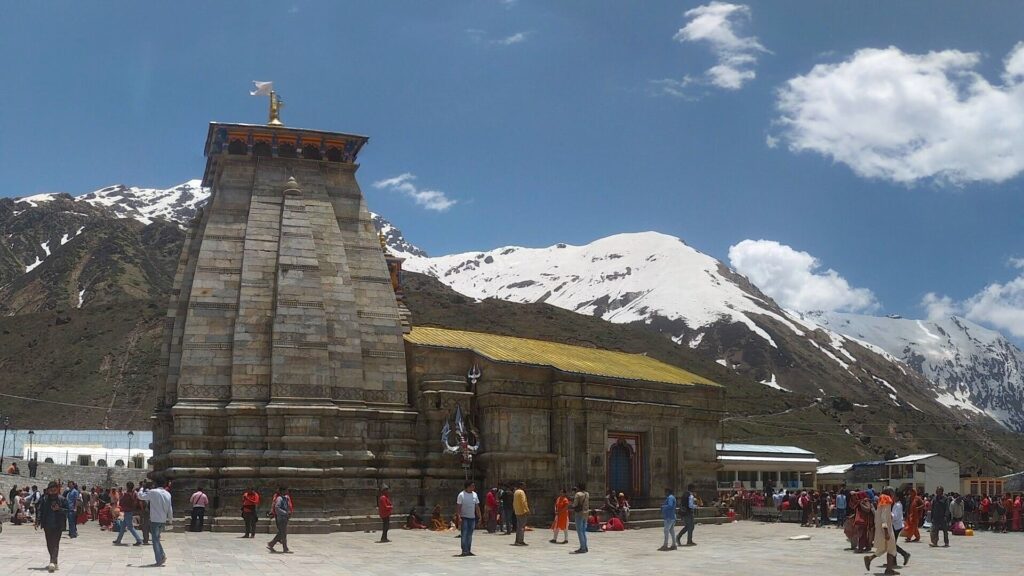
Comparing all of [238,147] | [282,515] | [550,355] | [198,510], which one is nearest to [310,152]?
[238,147]

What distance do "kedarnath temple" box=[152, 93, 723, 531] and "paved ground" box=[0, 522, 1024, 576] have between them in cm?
333

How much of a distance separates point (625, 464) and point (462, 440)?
7082 mm

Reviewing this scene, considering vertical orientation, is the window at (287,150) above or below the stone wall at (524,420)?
above

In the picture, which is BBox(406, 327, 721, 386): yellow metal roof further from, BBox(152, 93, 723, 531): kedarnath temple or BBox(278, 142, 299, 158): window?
BBox(278, 142, 299, 158): window

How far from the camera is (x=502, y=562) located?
2548 cm

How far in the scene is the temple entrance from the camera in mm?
40656

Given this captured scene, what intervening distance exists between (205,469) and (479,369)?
32.4 ft

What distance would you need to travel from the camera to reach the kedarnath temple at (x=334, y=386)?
36.1m

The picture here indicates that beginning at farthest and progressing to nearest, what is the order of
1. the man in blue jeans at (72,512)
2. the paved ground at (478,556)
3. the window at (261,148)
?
the window at (261,148)
the man in blue jeans at (72,512)
the paved ground at (478,556)

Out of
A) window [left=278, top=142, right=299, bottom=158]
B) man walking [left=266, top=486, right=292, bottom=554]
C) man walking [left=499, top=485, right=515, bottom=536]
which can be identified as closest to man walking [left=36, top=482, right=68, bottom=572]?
man walking [left=266, top=486, right=292, bottom=554]

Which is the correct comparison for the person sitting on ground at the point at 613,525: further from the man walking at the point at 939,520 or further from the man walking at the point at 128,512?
the man walking at the point at 128,512

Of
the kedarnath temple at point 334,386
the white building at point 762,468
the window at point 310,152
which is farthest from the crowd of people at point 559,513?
the white building at point 762,468

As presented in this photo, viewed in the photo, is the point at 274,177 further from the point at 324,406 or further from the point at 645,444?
the point at 645,444

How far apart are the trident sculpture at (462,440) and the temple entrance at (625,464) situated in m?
5.46
